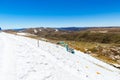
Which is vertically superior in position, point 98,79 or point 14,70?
point 14,70

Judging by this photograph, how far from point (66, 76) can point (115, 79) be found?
6.62 m

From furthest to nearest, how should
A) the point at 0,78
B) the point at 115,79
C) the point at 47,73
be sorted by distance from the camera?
1. the point at 115,79
2. the point at 47,73
3. the point at 0,78

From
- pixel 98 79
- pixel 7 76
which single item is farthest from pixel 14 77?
pixel 98 79

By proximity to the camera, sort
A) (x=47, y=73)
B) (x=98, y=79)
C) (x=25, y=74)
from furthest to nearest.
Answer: (x=98, y=79) → (x=47, y=73) → (x=25, y=74)

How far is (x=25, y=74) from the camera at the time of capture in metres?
10.2

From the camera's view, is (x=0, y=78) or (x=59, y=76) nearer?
(x=0, y=78)

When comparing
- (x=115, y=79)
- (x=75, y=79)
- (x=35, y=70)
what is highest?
(x=35, y=70)

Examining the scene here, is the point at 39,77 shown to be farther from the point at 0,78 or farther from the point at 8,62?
the point at 8,62

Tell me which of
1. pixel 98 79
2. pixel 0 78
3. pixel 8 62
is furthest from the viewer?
pixel 98 79

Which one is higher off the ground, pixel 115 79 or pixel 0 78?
pixel 0 78

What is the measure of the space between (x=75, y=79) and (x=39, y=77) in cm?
263

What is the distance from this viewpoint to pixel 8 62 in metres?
12.3

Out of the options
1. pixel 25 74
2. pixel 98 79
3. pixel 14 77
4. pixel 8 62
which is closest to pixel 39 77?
pixel 25 74

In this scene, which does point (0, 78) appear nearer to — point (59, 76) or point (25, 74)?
point (25, 74)
